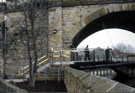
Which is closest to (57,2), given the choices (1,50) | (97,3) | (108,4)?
(97,3)

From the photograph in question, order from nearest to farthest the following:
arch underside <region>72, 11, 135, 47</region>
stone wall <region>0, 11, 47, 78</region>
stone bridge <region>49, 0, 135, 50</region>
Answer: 1. stone bridge <region>49, 0, 135, 50</region>
2. stone wall <region>0, 11, 47, 78</region>
3. arch underside <region>72, 11, 135, 47</region>

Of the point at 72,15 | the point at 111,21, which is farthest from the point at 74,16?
the point at 111,21

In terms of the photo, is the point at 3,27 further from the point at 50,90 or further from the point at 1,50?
the point at 50,90

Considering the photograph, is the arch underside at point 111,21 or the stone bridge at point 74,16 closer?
the stone bridge at point 74,16

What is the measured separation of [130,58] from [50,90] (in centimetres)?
1395

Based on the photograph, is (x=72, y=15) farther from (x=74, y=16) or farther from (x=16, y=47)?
(x=16, y=47)

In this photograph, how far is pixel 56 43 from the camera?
12.1 meters

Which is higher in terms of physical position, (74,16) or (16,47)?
(74,16)

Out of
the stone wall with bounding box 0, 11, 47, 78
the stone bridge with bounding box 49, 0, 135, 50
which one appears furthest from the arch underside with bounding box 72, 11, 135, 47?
the stone wall with bounding box 0, 11, 47, 78

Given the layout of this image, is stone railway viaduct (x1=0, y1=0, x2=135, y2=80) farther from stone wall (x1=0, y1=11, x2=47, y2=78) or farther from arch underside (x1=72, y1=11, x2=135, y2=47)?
stone wall (x1=0, y1=11, x2=47, y2=78)

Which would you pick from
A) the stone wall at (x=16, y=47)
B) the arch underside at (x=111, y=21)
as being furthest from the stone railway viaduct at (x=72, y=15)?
the stone wall at (x=16, y=47)

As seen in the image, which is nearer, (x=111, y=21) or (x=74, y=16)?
(x=74, y=16)

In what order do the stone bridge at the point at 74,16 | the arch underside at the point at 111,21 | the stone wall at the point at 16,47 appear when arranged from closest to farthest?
the stone bridge at the point at 74,16, the stone wall at the point at 16,47, the arch underside at the point at 111,21

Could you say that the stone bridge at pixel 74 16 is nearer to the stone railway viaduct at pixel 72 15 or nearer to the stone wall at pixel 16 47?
the stone railway viaduct at pixel 72 15
